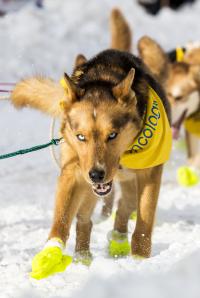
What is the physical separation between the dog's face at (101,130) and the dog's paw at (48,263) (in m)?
0.41

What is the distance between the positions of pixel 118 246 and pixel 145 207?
632 millimetres

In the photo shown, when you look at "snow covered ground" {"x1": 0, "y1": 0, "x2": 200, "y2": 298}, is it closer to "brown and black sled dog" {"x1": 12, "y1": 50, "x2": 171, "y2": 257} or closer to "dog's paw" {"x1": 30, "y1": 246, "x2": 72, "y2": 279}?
"dog's paw" {"x1": 30, "y1": 246, "x2": 72, "y2": 279}

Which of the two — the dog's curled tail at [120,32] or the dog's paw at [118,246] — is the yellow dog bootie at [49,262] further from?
the dog's curled tail at [120,32]

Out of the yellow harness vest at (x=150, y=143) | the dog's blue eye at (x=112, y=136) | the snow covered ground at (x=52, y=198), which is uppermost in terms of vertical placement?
the dog's blue eye at (x=112, y=136)

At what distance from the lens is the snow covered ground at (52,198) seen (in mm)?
2738

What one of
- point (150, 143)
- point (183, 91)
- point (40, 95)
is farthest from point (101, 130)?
point (183, 91)

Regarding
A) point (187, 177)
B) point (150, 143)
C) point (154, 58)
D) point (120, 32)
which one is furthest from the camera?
point (187, 177)

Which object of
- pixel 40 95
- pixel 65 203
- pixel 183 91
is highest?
pixel 40 95

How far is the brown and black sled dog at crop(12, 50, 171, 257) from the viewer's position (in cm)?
350

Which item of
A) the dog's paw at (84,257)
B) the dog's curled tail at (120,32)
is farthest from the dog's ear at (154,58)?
the dog's paw at (84,257)

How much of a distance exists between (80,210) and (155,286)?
1925mm

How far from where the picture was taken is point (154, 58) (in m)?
5.79

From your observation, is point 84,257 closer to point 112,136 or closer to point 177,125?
point 112,136

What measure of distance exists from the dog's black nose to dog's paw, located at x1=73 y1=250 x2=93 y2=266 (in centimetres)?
81
